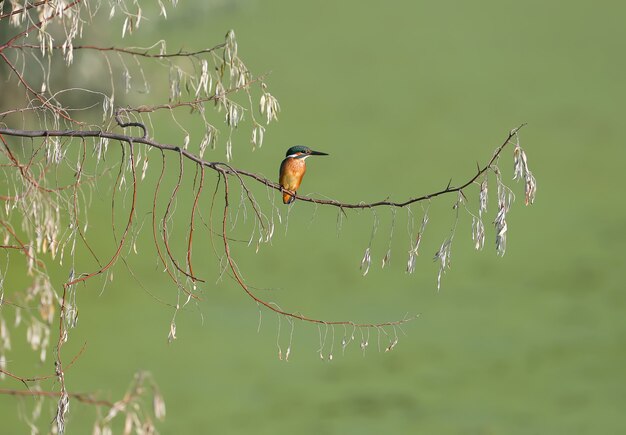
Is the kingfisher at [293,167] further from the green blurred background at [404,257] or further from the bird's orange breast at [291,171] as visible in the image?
the green blurred background at [404,257]

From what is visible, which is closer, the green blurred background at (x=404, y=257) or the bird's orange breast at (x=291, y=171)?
the bird's orange breast at (x=291, y=171)

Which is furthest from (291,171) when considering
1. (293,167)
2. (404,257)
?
(404,257)

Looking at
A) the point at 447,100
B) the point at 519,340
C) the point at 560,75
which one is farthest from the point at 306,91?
the point at 519,340

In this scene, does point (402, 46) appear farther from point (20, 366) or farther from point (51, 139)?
point (51, 139)

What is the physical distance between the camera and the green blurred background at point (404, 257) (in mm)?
3742

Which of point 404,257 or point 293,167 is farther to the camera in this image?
point 404,257

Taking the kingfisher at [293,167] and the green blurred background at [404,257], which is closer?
the kingfisher at [293,167]

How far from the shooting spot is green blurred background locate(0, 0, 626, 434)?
12.3 feet

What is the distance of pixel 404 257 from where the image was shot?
468 centimetres

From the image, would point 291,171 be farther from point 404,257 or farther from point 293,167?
point 404,257

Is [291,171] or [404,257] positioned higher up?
[404,257]

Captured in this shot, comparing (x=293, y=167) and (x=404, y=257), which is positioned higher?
(x=404, y=257)

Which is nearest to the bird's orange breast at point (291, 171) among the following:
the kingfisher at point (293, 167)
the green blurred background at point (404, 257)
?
the kingfisher at point (293, 167)

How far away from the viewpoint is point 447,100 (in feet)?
20.7
